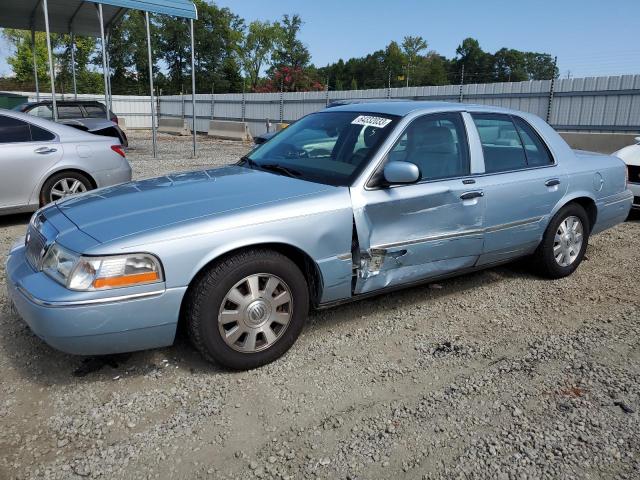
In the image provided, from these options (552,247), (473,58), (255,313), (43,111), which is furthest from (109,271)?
(473,58)

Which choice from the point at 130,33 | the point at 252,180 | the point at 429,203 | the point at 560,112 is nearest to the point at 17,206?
the point at 252,180

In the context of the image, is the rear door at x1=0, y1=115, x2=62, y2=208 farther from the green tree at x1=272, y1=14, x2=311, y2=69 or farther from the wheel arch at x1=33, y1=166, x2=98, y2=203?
the green tree at x1=272, y1=14, x2=311, y2=69

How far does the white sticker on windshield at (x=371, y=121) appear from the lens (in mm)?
3767

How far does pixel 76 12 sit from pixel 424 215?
16.0 m

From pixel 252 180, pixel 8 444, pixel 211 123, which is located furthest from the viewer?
pixel 211 123

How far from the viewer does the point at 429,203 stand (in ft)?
12.0

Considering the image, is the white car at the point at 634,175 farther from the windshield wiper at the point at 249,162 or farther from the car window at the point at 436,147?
the windshield wiper at the point at 249,162

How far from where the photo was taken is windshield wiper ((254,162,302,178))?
145 inches

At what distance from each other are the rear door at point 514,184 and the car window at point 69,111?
464 inches

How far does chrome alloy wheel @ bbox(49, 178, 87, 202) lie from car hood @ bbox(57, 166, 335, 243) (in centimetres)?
325

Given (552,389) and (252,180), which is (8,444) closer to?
(252,180)

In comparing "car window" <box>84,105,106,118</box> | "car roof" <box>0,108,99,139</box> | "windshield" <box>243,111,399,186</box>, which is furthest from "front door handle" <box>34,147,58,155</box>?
"car window" <box>84,105,106,118</box>

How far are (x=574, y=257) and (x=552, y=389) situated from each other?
2.30m

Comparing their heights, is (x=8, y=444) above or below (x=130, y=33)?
below
